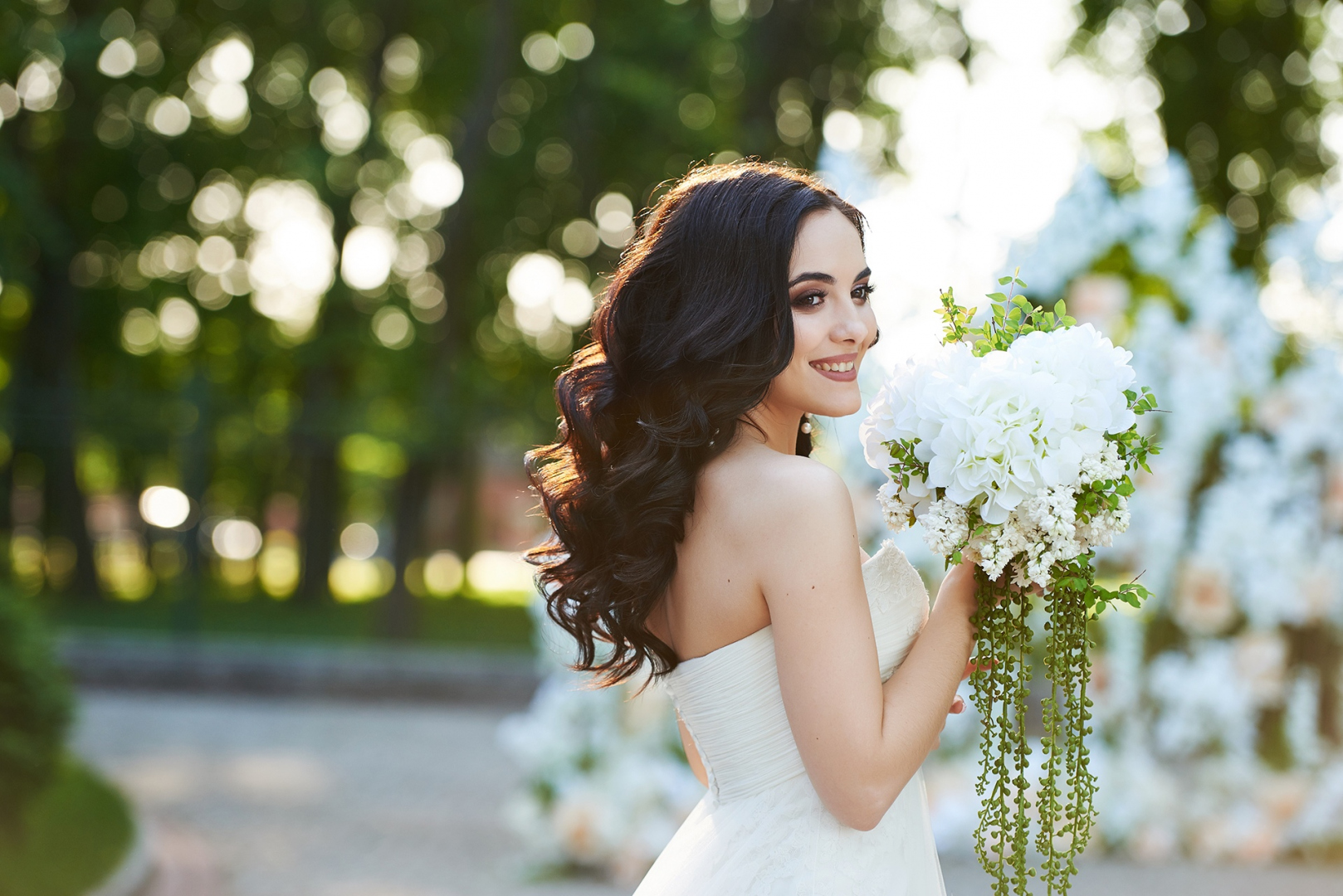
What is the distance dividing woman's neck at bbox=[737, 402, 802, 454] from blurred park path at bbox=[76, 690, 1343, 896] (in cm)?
434

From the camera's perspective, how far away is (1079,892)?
5.68m

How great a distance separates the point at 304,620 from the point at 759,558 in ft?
59.7

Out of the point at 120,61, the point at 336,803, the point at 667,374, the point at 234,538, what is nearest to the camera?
the point at 667,374

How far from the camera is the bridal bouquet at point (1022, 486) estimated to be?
177 cm

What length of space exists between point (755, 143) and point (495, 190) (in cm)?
535

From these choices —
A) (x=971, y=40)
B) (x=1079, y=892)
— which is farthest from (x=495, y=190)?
(x=1079, y=892)

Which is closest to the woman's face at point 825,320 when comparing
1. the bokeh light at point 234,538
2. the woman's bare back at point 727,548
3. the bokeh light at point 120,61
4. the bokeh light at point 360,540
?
the woman's bare back at point 727,548

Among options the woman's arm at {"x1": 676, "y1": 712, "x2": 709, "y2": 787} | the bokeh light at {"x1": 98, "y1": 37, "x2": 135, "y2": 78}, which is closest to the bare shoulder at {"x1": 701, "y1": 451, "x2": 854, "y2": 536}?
the woman's arm at {"x1": 676, "y1": 712, "x2": 709, "y2": 787}

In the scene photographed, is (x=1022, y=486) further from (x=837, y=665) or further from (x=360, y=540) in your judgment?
(x=360, y=540)

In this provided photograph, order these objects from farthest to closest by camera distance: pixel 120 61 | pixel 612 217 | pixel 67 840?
pixel 612 217 < pixel 120 61 < pixel 67 840

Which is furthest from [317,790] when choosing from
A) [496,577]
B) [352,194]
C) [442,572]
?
[496,577]

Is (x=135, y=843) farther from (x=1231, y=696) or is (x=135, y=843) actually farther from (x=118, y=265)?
(x=118, y=265)

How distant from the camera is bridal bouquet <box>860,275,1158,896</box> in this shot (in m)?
1.77

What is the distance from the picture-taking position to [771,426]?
2.05 m
